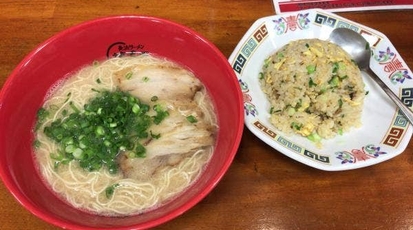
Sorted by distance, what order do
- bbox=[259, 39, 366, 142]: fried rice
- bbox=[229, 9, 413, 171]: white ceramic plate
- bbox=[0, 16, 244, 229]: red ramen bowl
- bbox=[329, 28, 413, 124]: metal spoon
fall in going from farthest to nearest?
bbox=[329, 28, 413, 124]: metal spoon, bbox=[259, 39, 366, 142]: fried rice, bbox=[229, 9, 413, 171]: white ceramic plate, bbox=[0, 16, 244, 229]: red ramen bowl

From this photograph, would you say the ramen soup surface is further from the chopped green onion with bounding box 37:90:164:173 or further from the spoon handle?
the spoon handle

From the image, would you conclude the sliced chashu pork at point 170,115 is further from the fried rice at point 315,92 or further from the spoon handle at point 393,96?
the spoon handle at point 393,96

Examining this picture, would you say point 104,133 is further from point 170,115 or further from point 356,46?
point 356,46

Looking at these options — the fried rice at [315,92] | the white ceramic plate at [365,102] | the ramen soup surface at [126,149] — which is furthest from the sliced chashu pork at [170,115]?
the fried rice at [315,92]

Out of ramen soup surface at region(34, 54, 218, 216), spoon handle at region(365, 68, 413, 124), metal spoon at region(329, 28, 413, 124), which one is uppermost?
metal spoon at region(329, 28, 413, 124)

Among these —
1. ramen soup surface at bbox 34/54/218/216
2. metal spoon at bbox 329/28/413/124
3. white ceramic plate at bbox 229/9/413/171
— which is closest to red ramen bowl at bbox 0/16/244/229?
ramen soup surface at bbox 34/54/218/216

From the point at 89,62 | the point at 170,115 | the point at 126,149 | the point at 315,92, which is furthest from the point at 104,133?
the point at 315,92
